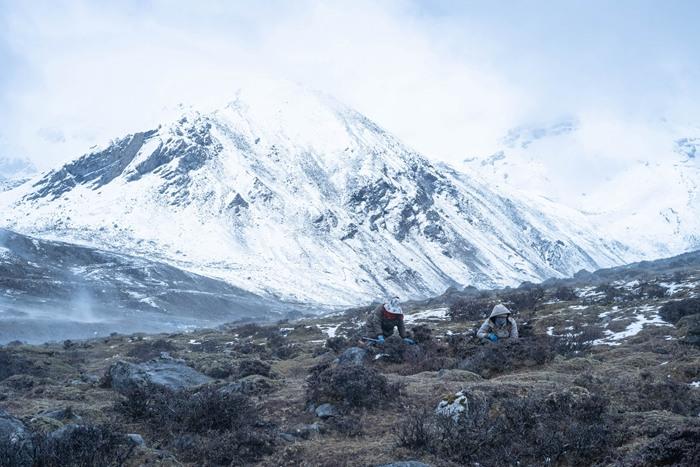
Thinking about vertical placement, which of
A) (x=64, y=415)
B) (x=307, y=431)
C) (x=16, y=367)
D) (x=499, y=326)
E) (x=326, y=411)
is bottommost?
(x=307, y=431)

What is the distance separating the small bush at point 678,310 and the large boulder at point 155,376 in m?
16.3

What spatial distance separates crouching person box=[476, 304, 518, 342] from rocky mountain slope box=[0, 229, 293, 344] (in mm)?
62114

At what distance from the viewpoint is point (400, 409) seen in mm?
10930

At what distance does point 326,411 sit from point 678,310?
53.7 feet

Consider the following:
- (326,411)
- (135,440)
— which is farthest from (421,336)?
(135,440)

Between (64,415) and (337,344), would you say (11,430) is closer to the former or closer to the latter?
(64,415)

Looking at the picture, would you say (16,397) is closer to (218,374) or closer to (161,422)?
(218,374)

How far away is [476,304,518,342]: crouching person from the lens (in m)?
→ 15.9

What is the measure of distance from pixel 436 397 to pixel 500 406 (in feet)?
6.98

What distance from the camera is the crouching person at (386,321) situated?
59.0ft

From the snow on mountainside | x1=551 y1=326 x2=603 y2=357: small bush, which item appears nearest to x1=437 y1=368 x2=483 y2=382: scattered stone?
x1=551 y1=326 x2=603 y2=357: small bush

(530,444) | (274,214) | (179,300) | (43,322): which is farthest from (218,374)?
(274,214)

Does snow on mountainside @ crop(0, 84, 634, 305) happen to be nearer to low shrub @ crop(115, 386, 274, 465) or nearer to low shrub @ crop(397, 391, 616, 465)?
low shrub @ crop(115, 386, 274, 465)

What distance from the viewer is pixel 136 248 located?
481 feet
